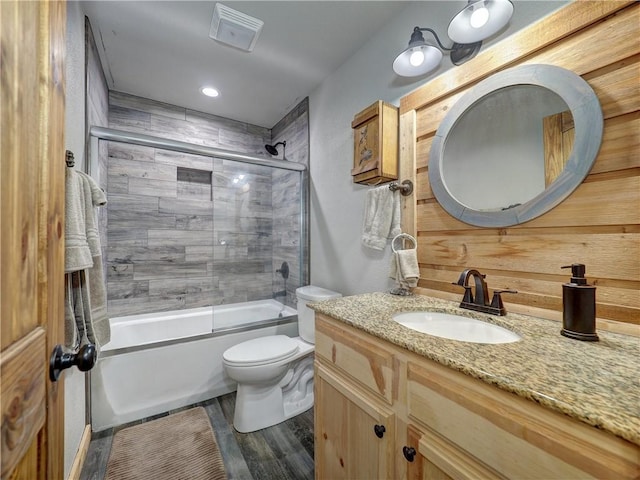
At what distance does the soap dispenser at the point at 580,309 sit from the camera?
75 centimetres

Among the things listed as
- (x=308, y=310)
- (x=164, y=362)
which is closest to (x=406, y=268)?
(x=308, y=310)

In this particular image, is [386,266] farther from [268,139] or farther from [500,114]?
[268,139]

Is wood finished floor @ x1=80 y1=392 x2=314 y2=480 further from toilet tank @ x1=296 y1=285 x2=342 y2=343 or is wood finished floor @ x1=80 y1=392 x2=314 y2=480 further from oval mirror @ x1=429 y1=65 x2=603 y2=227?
oval mirror @ x1=429 y1=65 x2=603 y2=227

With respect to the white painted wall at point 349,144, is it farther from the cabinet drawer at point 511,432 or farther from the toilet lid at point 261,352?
the cabinet drawer at point 511,432

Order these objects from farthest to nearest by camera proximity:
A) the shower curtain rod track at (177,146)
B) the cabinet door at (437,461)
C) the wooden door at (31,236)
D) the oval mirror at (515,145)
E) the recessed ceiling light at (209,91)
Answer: the recessed ceiling light at (209,91), the shower curtain rod track at (177,146), the oval mirror at (515,145), the cabinet door at (437,461), the wooden door at (31,236)

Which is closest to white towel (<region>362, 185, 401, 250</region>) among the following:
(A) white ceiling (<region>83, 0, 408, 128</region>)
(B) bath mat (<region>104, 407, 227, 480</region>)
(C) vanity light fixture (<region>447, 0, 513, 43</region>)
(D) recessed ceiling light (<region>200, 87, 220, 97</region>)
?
(C) vanity light fixture (<region>447, 0, 513, 43</region>)

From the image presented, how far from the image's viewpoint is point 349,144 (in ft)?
6.36

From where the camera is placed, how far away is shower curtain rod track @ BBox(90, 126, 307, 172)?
5.73 ft

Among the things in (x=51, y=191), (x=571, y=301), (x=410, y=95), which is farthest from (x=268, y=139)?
(x=571, y=301)

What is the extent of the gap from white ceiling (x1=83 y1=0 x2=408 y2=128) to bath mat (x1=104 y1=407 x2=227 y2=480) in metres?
2.48

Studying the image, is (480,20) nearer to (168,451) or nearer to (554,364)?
(554,364)

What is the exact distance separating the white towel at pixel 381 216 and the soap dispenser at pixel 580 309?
31.0 inches

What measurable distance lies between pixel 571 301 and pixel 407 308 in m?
0.53

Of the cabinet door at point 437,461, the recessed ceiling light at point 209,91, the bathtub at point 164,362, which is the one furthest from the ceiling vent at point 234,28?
the cabinet door at point 437,461
